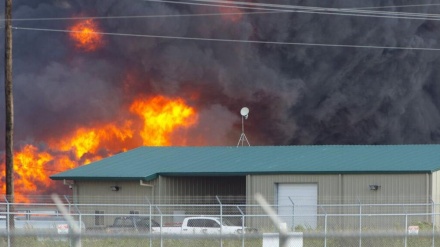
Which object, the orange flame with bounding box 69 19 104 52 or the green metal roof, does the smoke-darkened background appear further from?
the green metal roof

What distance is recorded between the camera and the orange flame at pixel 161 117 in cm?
7512

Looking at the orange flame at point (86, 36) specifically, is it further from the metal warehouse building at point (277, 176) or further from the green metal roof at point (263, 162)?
the metal warehouse building at point (277, 176)

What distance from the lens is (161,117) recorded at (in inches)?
2968

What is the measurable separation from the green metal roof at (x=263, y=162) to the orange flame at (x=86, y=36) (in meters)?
30.5

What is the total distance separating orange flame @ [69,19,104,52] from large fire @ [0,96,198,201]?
627cm

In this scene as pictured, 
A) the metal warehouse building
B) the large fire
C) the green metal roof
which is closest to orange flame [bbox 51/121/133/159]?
the large fire

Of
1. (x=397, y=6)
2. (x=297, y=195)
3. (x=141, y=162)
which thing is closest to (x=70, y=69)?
(x=397, y=6)

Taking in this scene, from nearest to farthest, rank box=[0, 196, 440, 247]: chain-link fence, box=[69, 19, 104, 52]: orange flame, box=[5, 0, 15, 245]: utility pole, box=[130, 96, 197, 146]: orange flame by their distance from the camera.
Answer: box=[0, 196, 440, 247]: chain-link fence → box=[5, 0, 15, 245]: utility pole → box=[130, 96, 197, 146]: orange flame → box=[69, 19, 104, 52]: orange flame

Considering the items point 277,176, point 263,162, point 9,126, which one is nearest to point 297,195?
point 277,176

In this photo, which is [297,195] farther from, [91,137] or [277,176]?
[91,137]

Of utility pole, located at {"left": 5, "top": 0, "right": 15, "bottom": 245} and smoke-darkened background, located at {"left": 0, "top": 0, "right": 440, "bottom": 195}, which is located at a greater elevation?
smoke-darkened background, located at {"left": 0, "top": 0, "right": 440, "bottom": 195}

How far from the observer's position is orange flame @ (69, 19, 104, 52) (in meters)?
81.2

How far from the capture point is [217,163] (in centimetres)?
4822

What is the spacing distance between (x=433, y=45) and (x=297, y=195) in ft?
158
